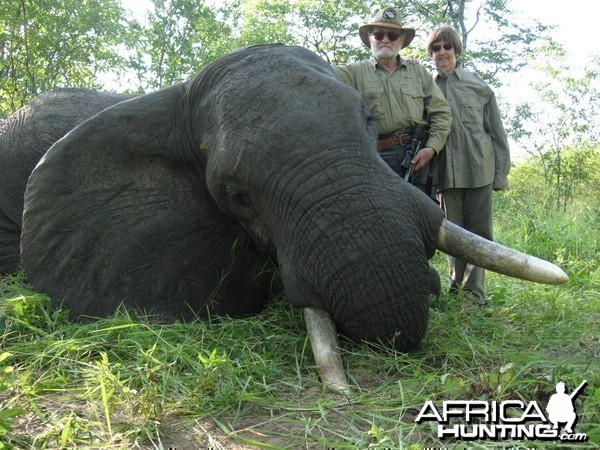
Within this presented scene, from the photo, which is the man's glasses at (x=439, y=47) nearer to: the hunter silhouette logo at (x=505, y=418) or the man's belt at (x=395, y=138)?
the man's belt at (x=395, y=138)

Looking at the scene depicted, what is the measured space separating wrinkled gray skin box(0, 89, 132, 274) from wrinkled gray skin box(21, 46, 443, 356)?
139 centimetres

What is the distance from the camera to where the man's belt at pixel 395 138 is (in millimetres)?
5129

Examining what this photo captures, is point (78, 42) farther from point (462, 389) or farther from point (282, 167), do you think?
point (462, 389)

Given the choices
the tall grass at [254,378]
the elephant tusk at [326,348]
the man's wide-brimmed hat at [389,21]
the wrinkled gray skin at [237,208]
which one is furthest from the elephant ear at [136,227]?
the man's wide-brimmed hat at [389,21]

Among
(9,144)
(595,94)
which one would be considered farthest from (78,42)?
(595,94)

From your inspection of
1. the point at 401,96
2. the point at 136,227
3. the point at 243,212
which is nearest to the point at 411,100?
the point at 401,96

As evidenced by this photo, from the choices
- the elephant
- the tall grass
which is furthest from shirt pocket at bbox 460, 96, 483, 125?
the elephant

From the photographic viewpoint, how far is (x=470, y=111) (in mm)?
5582

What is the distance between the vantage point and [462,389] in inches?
113

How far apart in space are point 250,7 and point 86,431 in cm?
2355

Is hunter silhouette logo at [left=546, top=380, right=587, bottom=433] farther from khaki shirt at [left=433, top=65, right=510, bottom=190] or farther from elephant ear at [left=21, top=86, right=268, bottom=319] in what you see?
khaki shirt at [left=433, top=65, right=510, bottom=190]

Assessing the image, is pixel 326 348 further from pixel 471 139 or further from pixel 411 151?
pixel 471 139

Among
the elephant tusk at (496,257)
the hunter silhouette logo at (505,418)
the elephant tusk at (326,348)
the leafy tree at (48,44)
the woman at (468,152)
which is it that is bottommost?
the hunter silhouette logo at (505,418)

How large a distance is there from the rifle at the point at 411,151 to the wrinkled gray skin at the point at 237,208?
1.21 metres
